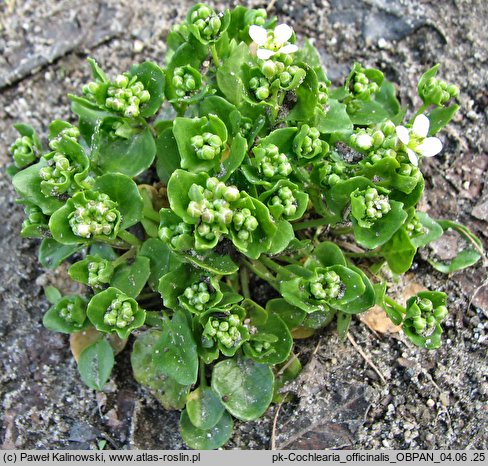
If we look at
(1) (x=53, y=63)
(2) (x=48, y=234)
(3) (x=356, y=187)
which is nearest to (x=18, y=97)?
(1) (x=53, y=63)

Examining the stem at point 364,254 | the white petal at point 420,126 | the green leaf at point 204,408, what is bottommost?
the green leaf at point 204,408

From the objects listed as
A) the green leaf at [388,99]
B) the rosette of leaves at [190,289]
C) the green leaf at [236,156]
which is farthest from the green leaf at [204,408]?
the green leaf at [388,99]

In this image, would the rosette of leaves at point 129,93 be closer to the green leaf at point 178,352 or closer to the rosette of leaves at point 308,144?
the rosette of leaves at point 308,144

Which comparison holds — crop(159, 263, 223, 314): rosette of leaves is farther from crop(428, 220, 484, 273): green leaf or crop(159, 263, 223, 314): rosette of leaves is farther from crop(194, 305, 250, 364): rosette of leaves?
crop(428, 220, 484, 273): green leaf

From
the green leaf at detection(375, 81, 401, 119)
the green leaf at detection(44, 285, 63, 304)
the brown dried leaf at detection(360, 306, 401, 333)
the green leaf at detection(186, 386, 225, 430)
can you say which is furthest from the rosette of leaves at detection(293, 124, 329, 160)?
the green leaf at detection(44, 285, 63, 304)

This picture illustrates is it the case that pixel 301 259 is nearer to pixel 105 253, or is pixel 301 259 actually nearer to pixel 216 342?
pixel 216 342

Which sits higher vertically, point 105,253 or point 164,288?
point 164,288
